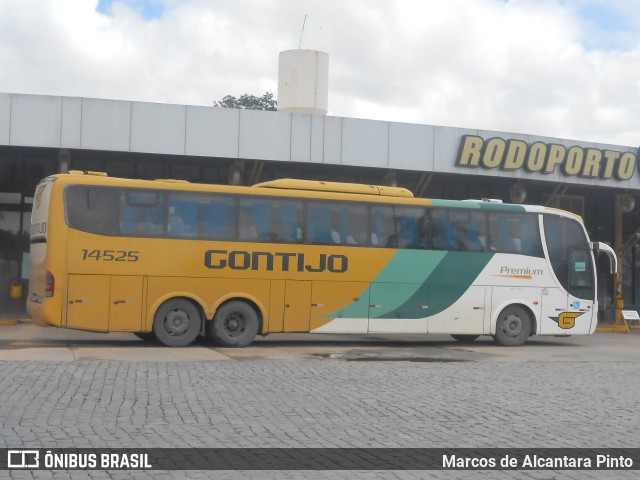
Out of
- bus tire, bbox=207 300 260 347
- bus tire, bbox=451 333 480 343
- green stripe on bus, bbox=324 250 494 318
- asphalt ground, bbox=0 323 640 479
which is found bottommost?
bus tire, bbox=451 333 480 343

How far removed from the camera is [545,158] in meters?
28.5

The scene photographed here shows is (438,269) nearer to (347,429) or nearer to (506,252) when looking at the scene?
(506,252)

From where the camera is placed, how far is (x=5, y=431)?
8.11m

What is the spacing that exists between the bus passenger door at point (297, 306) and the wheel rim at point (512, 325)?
486 cm

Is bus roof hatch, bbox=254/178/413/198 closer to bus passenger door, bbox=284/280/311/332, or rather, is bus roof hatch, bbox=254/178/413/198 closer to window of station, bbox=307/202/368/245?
window of station, bbox=307/202/368/245

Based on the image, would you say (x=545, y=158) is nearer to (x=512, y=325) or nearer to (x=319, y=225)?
(x=512, y=325)

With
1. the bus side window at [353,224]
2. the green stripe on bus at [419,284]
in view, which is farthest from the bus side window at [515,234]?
the bus side window at [353,224]

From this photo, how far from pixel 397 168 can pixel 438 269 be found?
6705mm

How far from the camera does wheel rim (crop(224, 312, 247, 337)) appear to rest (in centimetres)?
1873

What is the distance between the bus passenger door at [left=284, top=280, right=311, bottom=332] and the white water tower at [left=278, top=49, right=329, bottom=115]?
9247 mm

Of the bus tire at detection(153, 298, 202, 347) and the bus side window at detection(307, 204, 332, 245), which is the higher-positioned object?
the bus side window at detection(307, 204, 332, 245)

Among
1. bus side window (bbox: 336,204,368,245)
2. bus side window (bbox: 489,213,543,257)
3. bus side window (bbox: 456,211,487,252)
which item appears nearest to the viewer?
bus side window (bbox: 336,204,368,245)

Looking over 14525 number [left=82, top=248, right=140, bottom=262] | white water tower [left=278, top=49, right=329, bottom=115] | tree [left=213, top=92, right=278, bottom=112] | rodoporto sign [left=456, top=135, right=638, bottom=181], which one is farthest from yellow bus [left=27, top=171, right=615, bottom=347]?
tree [left=213, top=92, right=278, bottom=112]

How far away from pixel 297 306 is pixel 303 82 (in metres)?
10.1
